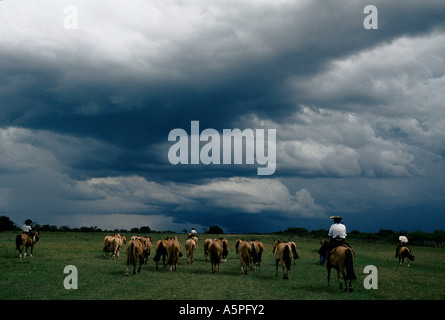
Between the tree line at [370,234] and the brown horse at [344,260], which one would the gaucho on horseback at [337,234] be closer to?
the brown horse at [344,260]

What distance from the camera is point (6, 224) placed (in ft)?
384

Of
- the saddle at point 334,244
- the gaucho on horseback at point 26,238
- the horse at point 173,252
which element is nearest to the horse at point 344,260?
the saddle at point 334,244

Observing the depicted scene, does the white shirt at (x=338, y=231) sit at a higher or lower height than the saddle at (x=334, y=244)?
higher

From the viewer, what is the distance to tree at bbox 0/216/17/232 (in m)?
116

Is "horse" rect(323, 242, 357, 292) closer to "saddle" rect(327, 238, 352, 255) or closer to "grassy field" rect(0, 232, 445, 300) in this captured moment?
A: "saddle" rect(327, 238, 352, 255)

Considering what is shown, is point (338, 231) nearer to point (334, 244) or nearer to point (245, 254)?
point (334, 244)

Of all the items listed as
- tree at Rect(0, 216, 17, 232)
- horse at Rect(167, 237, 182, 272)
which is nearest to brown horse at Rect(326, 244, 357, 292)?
horse at Rect(167, 237, 182, 272)

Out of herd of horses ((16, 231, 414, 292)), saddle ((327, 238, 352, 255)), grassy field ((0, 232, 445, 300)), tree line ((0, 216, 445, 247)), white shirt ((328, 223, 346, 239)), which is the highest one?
white shirt ((328, 223, 346, 239))

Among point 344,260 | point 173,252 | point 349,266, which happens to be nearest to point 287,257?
point 344,260

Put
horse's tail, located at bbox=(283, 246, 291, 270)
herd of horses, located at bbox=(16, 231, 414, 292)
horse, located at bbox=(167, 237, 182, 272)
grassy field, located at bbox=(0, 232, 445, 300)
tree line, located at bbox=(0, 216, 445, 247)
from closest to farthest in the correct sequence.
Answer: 1. grassy field, located at bbox=(0, 232, 445, 300)
2. herd of horses, located at bbox=(16, 231, 414, 292)
3. horse's tail, located at bbox=(283, 246, 291, 270)
4. horse, located at bbox=(167, 237, 182, 272)
5. tree line, located at bbox=(0, 216, 445, 247)

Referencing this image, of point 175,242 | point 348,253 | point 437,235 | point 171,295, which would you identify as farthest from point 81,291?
point 437,235

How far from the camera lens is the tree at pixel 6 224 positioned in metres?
116
